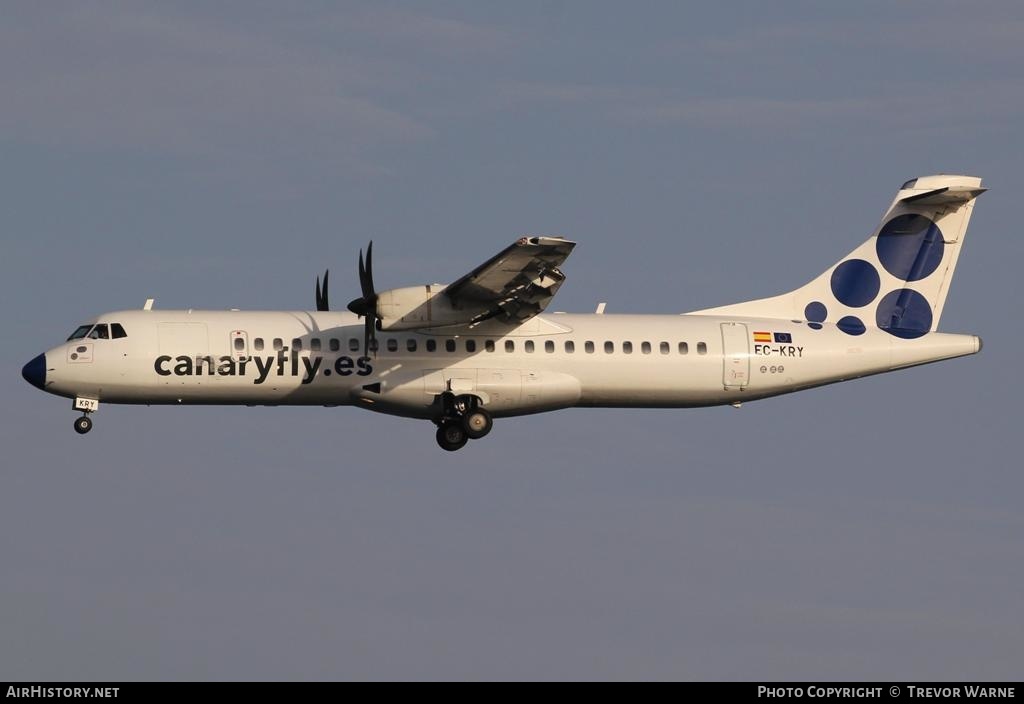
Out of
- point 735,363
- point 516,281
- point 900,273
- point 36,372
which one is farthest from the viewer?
point 900,273

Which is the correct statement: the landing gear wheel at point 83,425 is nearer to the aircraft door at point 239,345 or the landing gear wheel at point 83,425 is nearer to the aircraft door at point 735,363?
the aircraft door at point 239,345

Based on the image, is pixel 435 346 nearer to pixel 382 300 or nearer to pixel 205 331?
pixel 382 300

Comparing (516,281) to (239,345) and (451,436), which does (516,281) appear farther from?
(239,345)

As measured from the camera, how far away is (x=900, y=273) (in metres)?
38.2

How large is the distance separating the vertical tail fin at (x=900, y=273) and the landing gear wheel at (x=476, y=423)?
19.5 ft

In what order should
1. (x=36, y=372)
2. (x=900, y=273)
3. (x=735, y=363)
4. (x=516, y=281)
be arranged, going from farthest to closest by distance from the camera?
1. (x=900, y=273)
2. (x=735, y=363)
3. (x=36, y=372)
4. (x=516, y=281)

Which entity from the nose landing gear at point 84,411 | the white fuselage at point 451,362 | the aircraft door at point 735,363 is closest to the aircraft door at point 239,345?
the white fuselage at point 451,362

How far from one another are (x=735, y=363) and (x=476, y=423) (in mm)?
5774

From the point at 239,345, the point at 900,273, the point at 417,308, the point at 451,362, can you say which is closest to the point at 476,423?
the point at 451,362

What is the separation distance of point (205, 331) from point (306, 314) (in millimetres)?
2182

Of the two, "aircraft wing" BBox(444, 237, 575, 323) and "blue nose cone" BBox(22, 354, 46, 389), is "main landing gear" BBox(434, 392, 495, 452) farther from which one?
"blue nose cone" BBox(22, 354, 46, 389)

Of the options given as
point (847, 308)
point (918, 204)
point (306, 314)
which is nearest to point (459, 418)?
point (306, 314)

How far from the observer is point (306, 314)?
116 ft

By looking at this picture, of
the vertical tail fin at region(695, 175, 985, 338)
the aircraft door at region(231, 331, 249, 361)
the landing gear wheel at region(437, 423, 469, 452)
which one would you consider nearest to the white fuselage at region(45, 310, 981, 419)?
the aircraft door at region(231, 331, 249, 361)
